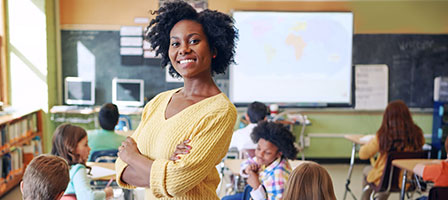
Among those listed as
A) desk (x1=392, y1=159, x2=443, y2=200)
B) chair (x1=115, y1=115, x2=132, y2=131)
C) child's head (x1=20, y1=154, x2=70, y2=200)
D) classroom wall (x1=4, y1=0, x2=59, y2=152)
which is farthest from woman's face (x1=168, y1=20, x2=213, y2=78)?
classroom wall (x1=4, y1=0, x2=59, y2=152)

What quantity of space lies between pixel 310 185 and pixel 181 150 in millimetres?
683

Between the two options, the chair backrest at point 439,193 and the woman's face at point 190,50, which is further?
the chair backrest at point 439,193

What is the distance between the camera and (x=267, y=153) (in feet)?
8.95

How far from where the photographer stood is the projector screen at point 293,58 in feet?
19.5

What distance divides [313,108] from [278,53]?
2.92ft

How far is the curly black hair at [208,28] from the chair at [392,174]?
2.56m

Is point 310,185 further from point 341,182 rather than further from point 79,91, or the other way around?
point 79,91

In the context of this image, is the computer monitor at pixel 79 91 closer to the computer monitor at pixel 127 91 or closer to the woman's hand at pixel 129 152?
the computer monitor at pixel 127 91

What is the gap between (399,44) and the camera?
6.04 metres

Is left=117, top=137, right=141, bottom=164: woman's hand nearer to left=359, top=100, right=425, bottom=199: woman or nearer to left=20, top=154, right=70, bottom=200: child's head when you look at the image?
left=20, top=154, right=70, bottom=200: child's head

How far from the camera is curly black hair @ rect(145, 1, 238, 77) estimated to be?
133 centimetres

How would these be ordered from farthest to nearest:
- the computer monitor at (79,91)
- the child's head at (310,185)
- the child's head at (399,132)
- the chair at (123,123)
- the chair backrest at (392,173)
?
1. the computer monitor at (79,91)
2. the chair at (123,123)
3. the child's head at (399,132)
4. the chair backrest at (392,173)
5. the child's head at (310,185)

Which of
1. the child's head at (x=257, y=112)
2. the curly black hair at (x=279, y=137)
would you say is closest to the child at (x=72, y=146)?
the curly black hair at (x=279, y=137)

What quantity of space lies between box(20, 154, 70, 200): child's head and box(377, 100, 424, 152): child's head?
2805 millimetres
